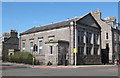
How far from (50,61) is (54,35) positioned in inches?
260

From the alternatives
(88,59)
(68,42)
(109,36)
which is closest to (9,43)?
(68,42)

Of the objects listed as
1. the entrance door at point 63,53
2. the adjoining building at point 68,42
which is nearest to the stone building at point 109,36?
the adjoining building at point 68,42

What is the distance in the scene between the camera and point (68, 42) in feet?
Answer: 115

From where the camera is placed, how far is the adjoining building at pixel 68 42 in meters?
33.8

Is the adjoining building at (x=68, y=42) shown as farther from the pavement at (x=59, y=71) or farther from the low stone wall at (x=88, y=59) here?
the pavement at (x=59, y=71)

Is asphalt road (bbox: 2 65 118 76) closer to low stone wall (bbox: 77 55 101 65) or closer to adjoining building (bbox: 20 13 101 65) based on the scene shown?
adjoining building (bbox: 20 13 101 65)

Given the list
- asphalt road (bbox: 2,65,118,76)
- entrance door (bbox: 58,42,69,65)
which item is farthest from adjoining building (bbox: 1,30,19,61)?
asphalt road (bbox: 2,65,118,76)

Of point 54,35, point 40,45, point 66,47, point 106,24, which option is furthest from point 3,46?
point 106,24

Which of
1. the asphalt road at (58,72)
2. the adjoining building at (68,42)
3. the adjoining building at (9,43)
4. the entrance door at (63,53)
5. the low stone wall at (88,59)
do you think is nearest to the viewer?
the asphalt road at (58,72)

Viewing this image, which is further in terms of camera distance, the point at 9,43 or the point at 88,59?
the point at 9,43

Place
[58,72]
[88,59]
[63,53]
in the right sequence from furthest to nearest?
[88,59] < [63,53] < [58,72]

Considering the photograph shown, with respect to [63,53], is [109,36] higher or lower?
higher

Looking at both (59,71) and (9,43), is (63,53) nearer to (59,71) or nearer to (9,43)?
(59,71)

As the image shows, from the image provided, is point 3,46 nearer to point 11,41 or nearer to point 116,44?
point 11,41
